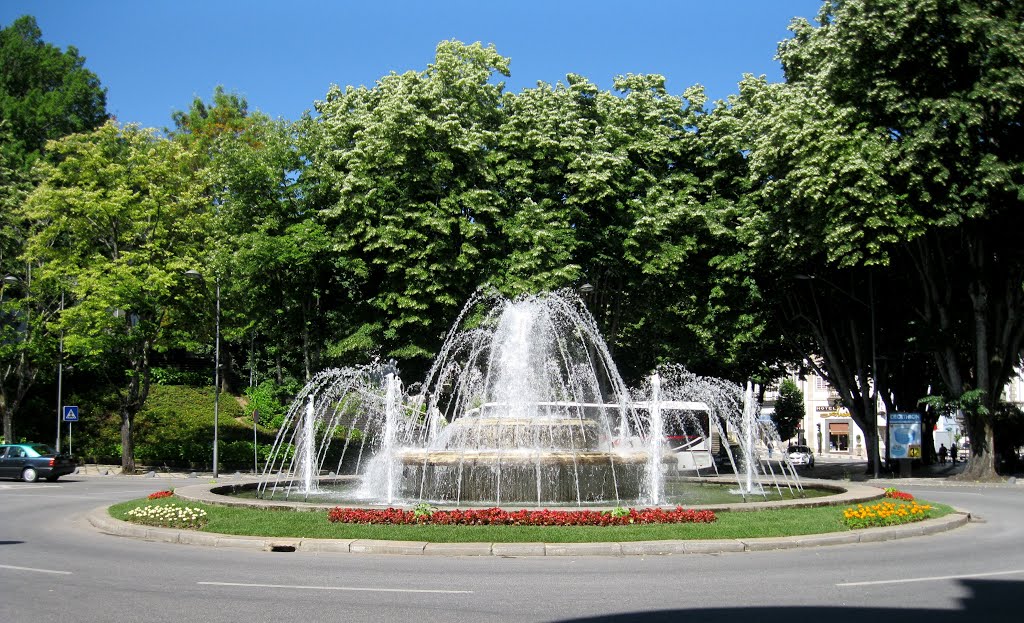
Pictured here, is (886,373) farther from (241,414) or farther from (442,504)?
(241,414)

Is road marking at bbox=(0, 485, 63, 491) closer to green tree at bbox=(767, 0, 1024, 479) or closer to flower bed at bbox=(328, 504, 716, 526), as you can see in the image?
flower bed at bbox=(328, 504, 716, 526)

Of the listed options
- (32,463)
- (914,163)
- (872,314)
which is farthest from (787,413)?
(32,463)

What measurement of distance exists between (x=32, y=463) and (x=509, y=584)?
28.3 meters

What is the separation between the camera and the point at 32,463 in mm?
32438

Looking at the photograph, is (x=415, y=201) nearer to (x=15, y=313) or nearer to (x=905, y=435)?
(x=905, y=435)

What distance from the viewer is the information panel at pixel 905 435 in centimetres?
3406

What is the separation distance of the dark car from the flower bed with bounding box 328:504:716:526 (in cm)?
2241

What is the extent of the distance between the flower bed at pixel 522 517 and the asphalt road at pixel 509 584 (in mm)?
1670

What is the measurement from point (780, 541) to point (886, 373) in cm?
2871

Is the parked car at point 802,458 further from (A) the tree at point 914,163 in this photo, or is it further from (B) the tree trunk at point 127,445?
(B) the tree trunk at point 127,445

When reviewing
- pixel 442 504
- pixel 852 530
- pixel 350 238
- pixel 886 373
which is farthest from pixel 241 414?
pixel 852 530

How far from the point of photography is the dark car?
32.3 m

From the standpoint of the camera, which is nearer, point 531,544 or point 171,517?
point 531,544

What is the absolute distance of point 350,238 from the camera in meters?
31.3
